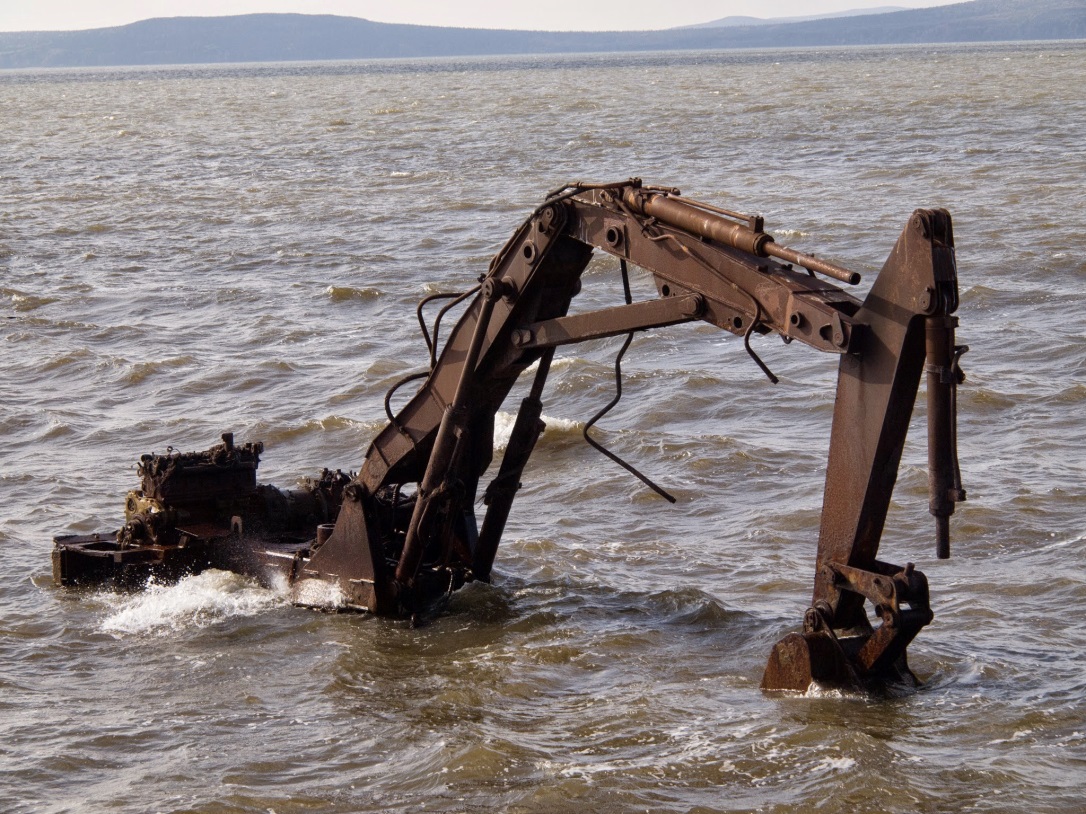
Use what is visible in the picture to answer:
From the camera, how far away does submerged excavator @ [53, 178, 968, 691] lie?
684 cm

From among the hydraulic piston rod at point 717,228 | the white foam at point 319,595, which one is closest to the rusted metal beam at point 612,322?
the hydraulic piston rod at point 717,228

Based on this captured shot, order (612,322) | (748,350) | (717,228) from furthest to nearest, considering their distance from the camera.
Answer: (612,322), (717,228), (748,350)

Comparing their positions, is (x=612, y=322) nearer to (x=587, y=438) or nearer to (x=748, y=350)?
(x=587, y=438)

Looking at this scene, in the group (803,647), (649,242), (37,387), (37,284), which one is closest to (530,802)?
(803,647)

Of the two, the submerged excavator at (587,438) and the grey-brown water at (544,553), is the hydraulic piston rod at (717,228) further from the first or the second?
the grey-brown water at (544,553)

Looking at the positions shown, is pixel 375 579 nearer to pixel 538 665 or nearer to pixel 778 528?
pixel 538 665

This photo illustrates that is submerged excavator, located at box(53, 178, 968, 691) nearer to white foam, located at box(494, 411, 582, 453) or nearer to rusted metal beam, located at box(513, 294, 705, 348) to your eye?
rusted metal beam, located at box(513, 294, 705, 348)

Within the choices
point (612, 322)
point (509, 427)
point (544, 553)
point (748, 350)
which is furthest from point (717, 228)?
point (509, 427)

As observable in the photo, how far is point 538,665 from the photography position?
878cm

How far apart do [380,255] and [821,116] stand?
32.7 meters

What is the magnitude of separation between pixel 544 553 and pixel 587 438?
286 centimetres

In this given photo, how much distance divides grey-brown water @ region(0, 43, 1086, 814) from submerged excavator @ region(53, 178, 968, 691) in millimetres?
270

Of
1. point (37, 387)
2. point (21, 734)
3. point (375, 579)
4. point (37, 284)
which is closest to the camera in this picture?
point (21, 734)

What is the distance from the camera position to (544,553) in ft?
36.7
